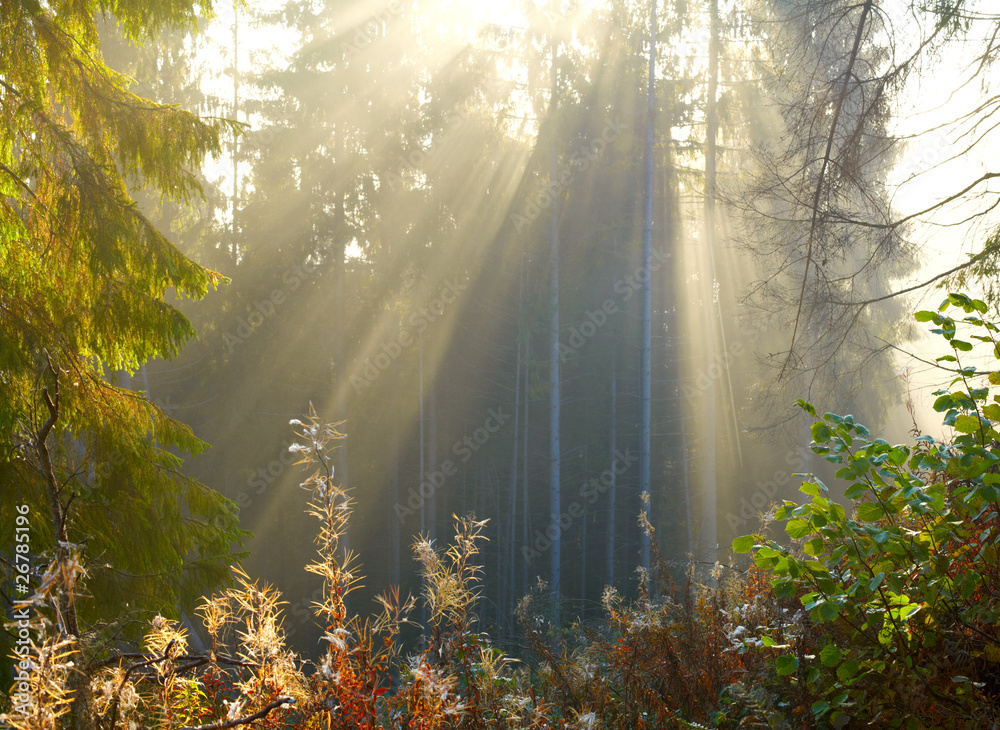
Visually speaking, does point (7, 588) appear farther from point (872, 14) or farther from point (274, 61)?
point (274, 61)

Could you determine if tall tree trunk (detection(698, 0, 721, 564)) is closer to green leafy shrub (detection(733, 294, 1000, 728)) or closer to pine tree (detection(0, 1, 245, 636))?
pine tree (detection(0, 1, 245, 636))

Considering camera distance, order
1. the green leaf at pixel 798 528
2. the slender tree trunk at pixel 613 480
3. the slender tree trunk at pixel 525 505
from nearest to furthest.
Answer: the green leaf at pixel 798 528, the slender tree trunk at pixel 613 480, the slender tree trunk at pixel 525 505

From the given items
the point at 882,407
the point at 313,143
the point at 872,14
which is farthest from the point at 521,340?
the point at 872,14

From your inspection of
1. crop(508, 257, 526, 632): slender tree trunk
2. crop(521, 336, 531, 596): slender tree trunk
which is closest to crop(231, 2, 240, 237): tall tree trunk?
crop(508, 257, 526, 632): slender tree trunk

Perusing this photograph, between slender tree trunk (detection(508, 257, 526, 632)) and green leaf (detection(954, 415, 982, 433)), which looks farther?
slender tree trunk (detection(508, 257, 526, 632))

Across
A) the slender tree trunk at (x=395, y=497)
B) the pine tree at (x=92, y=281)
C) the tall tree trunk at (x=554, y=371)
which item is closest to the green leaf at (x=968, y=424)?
the pine tree at (x=92, y=281)

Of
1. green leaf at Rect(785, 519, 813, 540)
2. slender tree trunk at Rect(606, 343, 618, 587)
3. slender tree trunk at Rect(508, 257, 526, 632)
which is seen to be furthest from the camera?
slender tree trunk at Rect(508, 257, 526, 632)

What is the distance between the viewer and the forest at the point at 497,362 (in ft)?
6.24

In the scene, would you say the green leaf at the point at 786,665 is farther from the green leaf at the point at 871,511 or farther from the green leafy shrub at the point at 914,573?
the green leaf at the point at 871,511

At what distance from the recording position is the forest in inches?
74.9

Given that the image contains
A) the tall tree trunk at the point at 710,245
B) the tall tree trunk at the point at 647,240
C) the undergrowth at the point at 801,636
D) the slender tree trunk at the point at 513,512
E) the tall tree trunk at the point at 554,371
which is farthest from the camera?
the slender tree trunk at the point at 513,512

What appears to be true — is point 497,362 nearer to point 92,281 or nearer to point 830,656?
point 92,281

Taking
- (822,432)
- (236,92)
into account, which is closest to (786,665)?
(822,432)

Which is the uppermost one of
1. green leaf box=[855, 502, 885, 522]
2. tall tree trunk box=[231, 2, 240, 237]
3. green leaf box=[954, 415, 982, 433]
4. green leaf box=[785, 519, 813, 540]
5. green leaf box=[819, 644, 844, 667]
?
tall tree trunk box=[231, 2, 240, 237]
